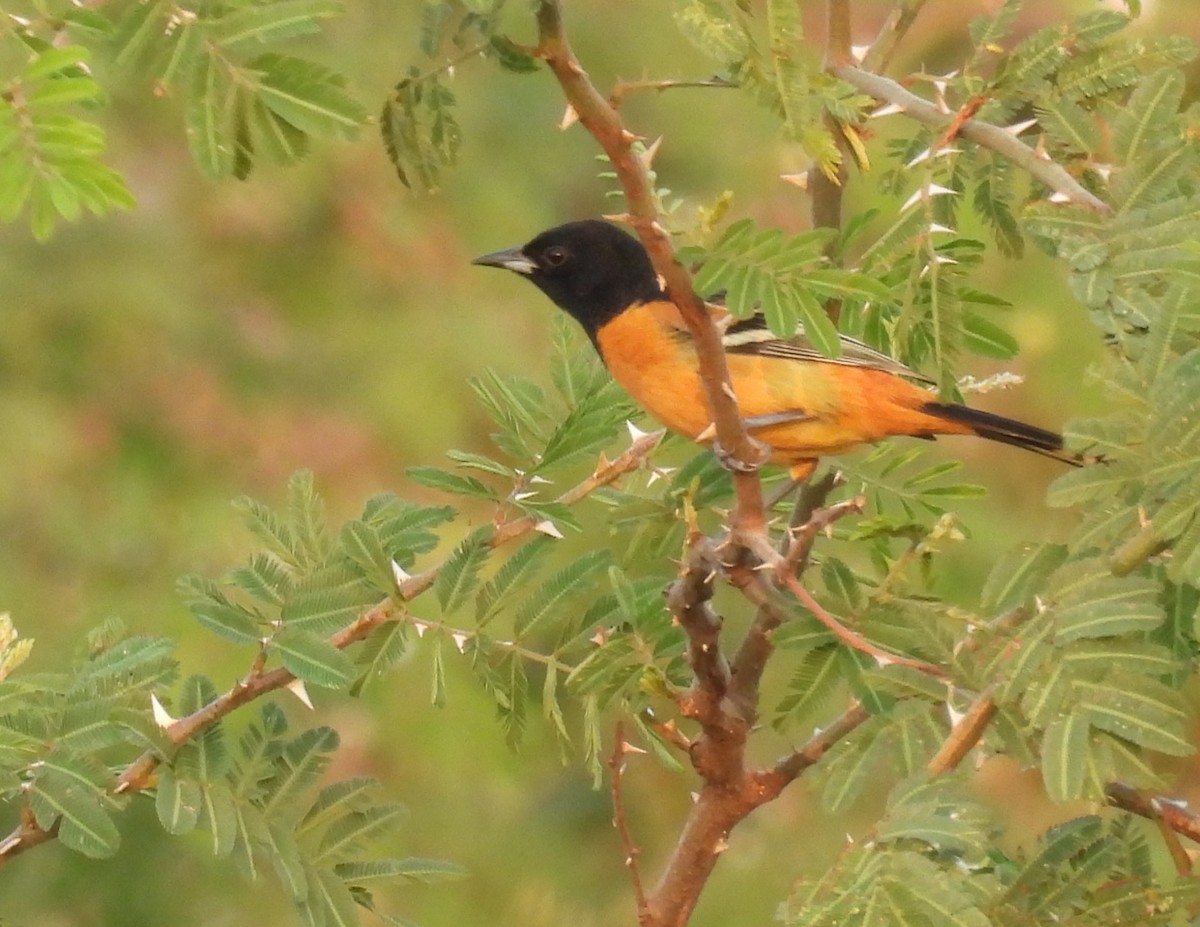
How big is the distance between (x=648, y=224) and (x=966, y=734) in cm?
82

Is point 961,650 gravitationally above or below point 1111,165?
below

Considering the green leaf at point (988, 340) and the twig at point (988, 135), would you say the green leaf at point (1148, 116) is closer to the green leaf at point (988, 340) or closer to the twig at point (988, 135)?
the twig at point (988, 135)

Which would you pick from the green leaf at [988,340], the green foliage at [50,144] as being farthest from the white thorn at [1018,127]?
the green foliage at [50,144]

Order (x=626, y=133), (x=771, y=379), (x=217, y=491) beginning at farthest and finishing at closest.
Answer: (x=217, y=491)
(x=771, y=379)
(x=626, y=133)

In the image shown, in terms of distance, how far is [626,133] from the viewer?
2.21 metres

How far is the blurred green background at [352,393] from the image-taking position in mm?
6141

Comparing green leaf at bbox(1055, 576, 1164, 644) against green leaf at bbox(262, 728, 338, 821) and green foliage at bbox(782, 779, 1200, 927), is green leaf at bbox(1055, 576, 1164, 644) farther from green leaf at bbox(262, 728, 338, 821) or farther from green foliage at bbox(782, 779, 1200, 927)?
green leaf at bbox(262, 728, 338, 821)

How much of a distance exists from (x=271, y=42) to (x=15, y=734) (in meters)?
1.11

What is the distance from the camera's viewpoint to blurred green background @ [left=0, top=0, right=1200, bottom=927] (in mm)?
6141

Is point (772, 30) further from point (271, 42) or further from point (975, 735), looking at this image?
point (975, 735)

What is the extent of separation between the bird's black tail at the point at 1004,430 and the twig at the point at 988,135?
1081 millimetres

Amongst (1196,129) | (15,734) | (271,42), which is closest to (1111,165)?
(1196,129)

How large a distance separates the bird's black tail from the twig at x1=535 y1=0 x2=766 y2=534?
3.90 ft

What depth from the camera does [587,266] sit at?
5258mm
